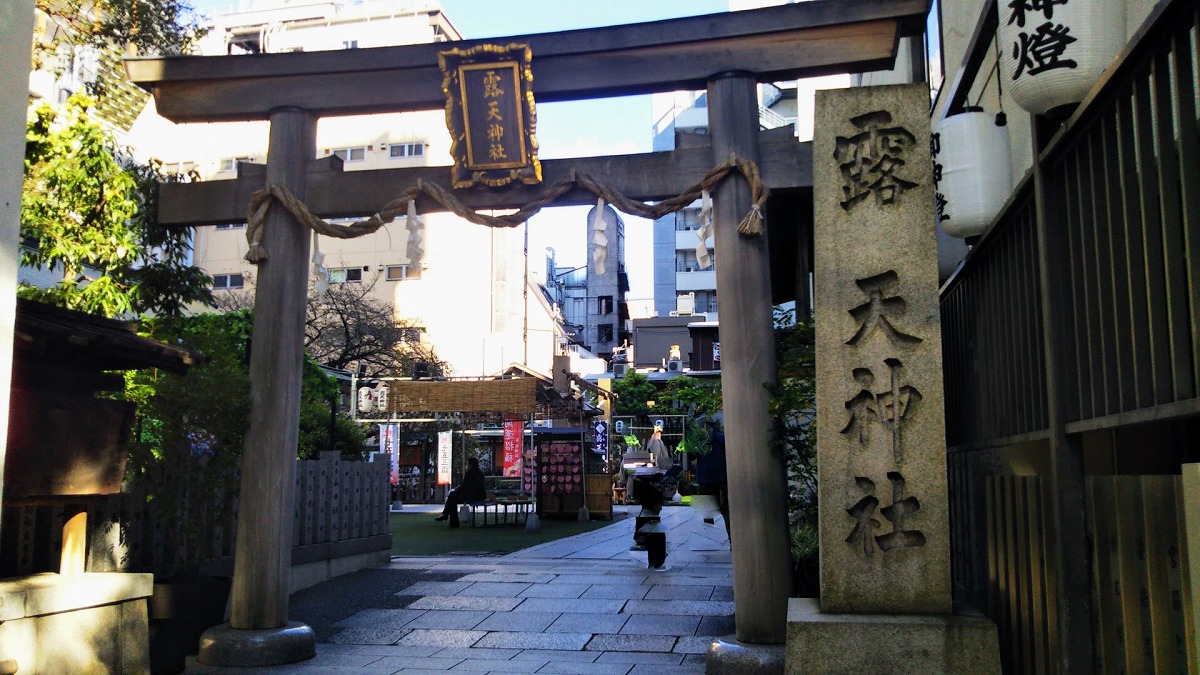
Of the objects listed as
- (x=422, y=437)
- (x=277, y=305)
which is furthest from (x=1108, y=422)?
(x=422, y=437)

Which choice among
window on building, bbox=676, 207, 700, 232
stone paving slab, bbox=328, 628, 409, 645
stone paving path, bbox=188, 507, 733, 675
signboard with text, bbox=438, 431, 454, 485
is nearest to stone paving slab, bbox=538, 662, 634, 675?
stone paving path, bbox=188, 507, 733, 675

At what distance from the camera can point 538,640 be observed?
9367 millimetres

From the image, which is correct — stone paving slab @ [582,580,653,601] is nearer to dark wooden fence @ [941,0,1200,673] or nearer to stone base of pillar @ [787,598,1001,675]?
dark wooden fence @ [941,0,1200,673]

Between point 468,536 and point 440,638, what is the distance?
11813 mm

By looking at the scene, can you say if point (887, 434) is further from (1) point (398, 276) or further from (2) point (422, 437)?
(1) point (398, 276)

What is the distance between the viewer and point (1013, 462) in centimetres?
583

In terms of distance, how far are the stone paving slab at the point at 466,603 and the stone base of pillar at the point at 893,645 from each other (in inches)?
254

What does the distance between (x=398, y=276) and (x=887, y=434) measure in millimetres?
46827

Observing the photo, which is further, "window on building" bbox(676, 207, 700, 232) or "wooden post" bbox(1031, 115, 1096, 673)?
"window on building" bbox(676, 207, 700, 232)

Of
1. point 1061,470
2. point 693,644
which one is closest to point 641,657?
point 693,644

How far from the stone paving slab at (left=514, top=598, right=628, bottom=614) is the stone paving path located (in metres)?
0.01

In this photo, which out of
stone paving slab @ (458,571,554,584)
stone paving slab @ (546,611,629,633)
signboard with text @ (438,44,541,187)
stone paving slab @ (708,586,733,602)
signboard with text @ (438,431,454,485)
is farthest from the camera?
signboard with text @ (438,431,454,485)

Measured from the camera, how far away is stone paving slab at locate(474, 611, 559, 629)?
9944mm

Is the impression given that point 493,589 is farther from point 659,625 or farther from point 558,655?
point 558,655
